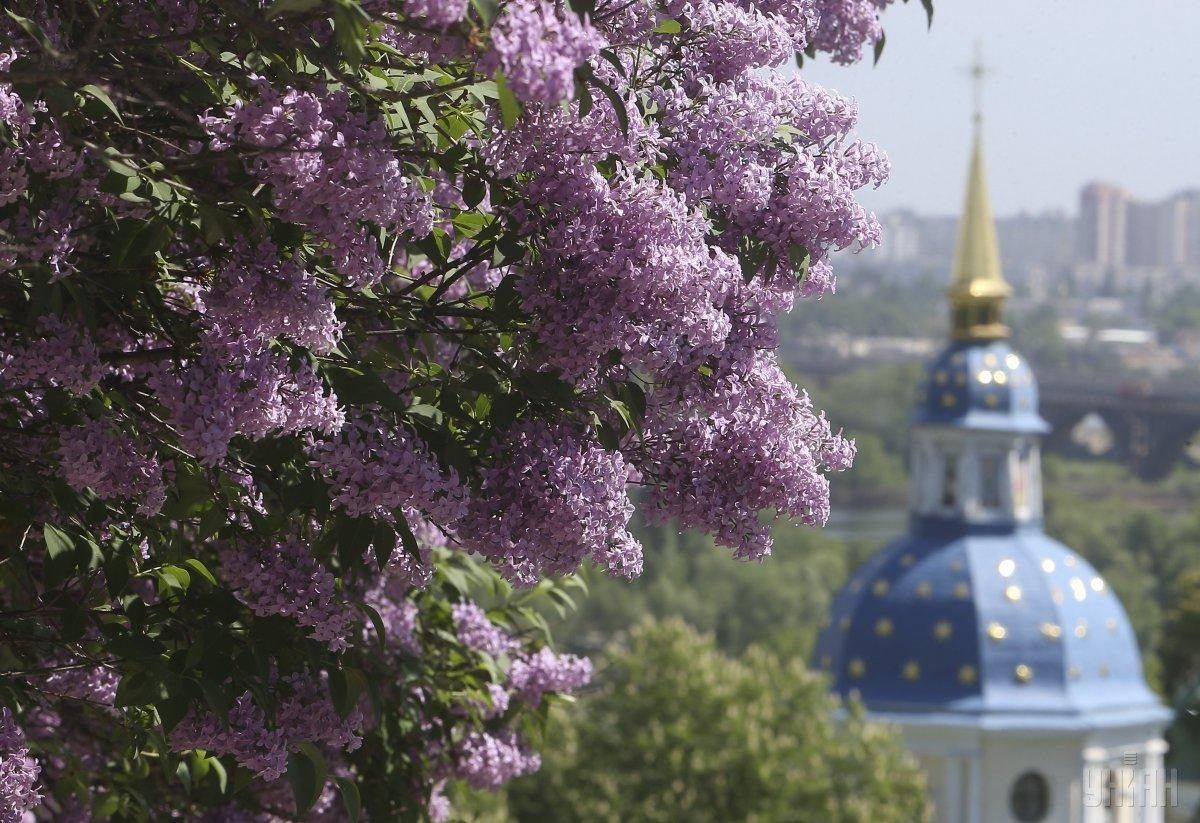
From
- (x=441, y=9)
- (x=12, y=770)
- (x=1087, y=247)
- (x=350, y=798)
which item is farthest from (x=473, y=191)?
(x=1087, y=247)

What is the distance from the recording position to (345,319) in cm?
520

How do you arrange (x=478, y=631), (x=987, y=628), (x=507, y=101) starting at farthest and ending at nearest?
1. (x=987, y=628)
2. (x=478, y=631)
3. (x=507, y=101)

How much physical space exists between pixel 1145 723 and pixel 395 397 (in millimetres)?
38526

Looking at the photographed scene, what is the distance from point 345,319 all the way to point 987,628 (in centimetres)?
3743

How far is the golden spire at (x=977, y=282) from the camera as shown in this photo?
4381cm

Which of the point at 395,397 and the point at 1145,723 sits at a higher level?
the point at 1145,723

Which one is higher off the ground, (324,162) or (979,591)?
(979,591)

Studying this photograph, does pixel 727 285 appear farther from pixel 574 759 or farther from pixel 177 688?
pixel 574 759

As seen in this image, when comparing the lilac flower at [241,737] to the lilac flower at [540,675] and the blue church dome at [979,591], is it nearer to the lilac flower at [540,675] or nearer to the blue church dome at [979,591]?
the lilac flower at [540,675]

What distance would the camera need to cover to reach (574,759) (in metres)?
32.9

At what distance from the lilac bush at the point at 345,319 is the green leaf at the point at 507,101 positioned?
13 mm

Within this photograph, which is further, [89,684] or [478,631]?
[478,631]

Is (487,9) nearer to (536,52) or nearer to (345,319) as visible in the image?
(536,52)

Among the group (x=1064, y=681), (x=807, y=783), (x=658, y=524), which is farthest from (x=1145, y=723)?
(x=658, y=524)
